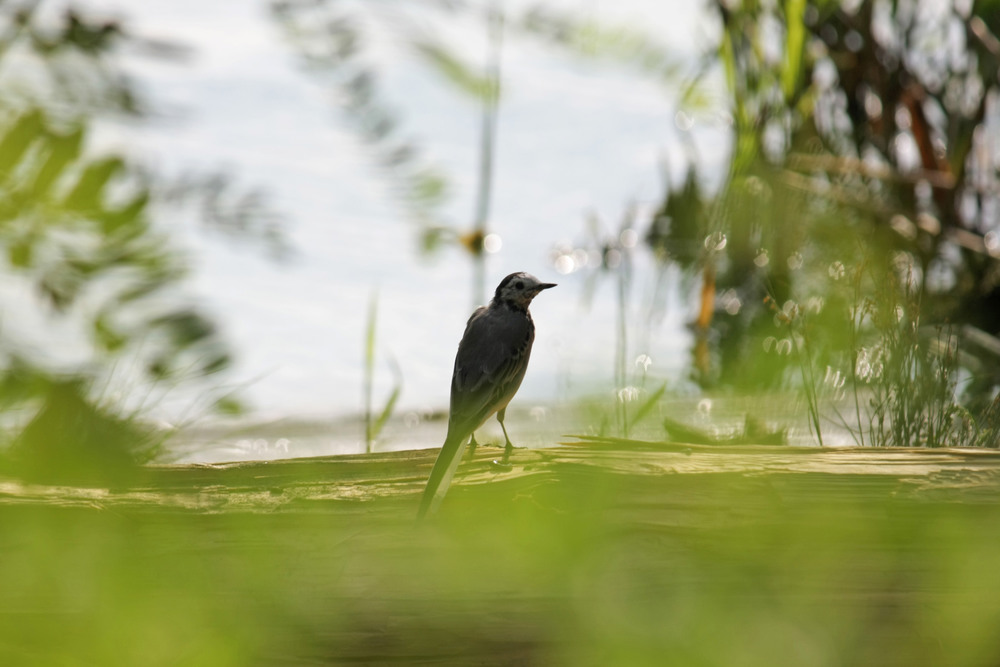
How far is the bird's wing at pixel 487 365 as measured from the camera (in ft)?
8.10

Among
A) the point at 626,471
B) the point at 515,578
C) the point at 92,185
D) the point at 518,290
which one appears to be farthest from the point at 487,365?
the point at 515,578

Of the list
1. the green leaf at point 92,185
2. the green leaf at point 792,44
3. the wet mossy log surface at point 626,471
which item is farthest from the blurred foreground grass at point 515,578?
the green leaf at point 792,44

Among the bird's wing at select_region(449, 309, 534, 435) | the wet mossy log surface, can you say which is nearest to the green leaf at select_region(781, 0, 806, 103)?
the wet mossy log surface

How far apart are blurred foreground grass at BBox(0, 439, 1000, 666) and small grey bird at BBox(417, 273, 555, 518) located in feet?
0.32

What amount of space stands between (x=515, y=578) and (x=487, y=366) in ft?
6.37

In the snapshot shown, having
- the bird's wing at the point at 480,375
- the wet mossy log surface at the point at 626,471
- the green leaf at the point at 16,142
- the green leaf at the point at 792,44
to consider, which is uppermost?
the green leaf at the point at 792,44

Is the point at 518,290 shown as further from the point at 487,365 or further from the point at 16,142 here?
the point at 16,142

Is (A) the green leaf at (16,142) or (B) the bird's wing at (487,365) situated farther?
(B) the bird's wing at (487,365)

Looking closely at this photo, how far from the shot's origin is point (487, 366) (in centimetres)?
266

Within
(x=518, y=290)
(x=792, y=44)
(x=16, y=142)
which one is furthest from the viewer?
(x=518, y=290)

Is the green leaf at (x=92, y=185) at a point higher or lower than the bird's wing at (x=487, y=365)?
higher

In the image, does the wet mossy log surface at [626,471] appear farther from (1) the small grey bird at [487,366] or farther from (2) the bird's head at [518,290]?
(2) the bird's head at [518,290]

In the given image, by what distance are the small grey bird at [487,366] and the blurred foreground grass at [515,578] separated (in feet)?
0.32

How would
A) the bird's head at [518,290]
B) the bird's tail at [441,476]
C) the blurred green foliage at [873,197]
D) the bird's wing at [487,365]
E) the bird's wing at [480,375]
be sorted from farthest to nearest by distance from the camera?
the blurred green foliage at [873,197] < the bird's head at [518,290] < the bird's wing at [487,365] < the bird's wing at [480,375] < the bird's tail at [441,476]
